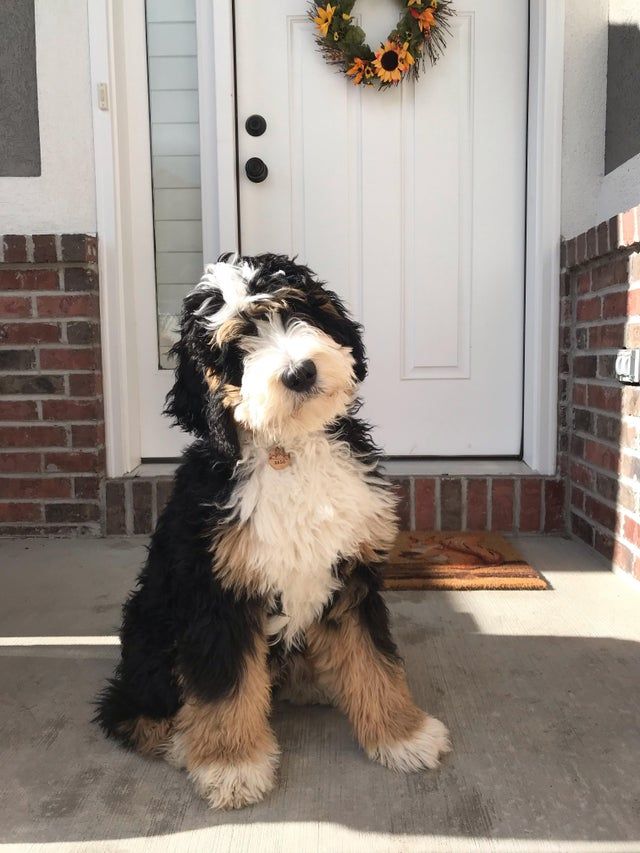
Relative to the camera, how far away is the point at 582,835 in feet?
4.73

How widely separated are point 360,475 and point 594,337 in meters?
1.77

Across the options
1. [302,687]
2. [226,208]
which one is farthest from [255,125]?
[302,687]

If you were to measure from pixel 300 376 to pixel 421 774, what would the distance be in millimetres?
931

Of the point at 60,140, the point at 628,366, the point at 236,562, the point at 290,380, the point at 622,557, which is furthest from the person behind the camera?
the point at 60,140

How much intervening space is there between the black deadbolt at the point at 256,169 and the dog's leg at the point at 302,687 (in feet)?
7.58

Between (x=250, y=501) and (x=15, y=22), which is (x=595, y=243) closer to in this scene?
(x=250, y=501)

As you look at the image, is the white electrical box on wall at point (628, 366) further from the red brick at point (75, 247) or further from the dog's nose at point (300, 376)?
the red brick at point (75, 247)

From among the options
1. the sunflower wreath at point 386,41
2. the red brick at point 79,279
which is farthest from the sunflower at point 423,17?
the red brick at point 79,279

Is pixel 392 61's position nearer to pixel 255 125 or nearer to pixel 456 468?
pixel 255 125

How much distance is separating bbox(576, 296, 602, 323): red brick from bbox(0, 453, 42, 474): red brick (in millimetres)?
2518

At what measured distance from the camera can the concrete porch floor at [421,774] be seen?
58.0 inches

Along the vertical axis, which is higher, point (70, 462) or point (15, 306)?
point (15, 306)

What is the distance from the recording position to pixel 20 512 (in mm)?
3477

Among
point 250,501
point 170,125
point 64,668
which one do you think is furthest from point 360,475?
point 170,125
